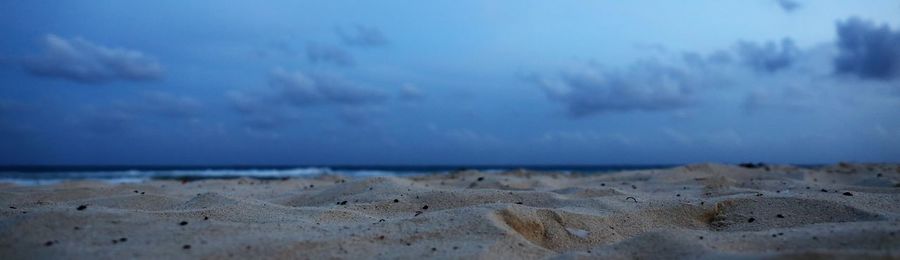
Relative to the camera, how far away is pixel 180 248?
3006 millimetres

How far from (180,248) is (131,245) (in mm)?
266

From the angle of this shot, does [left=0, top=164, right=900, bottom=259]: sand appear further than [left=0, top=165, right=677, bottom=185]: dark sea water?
No

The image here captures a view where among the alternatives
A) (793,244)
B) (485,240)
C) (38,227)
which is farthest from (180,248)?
(793,244)

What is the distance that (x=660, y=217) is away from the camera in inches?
172

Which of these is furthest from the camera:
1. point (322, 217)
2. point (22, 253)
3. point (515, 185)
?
point (515, 185)

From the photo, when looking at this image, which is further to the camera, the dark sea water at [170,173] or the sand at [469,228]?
the dark sea water at [170,173]

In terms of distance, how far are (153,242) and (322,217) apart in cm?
125

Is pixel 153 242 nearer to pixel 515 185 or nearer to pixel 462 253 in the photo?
pixel 462 253

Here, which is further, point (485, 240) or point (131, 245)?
point (485, 240)

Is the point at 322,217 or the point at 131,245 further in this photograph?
the point at 322,217

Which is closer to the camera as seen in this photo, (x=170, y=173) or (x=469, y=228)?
(x=469, y=228)

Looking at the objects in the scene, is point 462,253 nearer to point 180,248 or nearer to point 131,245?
point 180,248

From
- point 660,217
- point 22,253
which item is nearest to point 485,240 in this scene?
point 660,217

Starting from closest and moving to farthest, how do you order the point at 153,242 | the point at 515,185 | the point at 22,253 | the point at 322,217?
the point at 22,253
the point at 153,242
the point at 322,217
the point at 515,185
